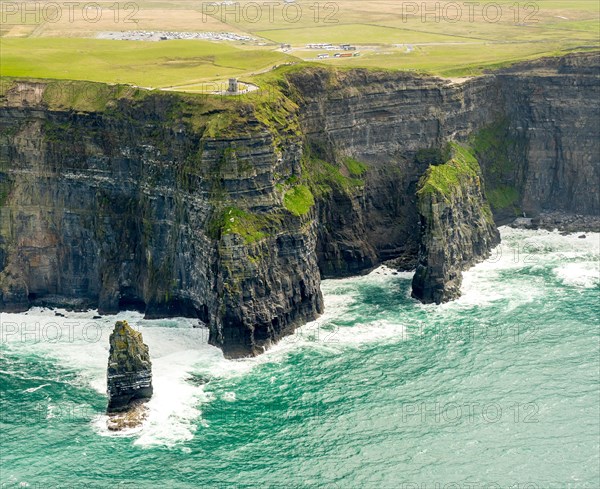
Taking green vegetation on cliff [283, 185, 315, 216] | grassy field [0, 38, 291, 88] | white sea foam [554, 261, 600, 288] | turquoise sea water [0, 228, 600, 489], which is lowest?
turquoise sea water [0, 228, 600, 489]

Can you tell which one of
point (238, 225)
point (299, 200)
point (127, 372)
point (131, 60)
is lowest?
point (127, 372)

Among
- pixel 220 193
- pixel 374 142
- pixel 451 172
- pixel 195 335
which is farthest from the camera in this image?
pixel 374 142

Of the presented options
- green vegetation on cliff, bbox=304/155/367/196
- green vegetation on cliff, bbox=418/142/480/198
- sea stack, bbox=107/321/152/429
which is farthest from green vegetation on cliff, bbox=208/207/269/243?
green vegetation on cliff, bbox=418/142/480/198

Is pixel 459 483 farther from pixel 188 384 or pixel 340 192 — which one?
pixel 340 192

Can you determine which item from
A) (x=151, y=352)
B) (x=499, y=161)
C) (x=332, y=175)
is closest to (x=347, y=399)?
(x=151, y=352)

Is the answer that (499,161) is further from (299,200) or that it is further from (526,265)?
(299,200)

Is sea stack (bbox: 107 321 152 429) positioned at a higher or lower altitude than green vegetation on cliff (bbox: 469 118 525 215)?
lower

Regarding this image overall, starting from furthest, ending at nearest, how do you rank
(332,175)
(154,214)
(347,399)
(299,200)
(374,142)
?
(374,142)
(332,175)
(299,200)
(154,214)
(347,399)

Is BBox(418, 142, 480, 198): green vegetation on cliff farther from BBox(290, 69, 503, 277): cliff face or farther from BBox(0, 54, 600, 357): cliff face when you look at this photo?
BBox(290, 69, 503, 277): cliff face

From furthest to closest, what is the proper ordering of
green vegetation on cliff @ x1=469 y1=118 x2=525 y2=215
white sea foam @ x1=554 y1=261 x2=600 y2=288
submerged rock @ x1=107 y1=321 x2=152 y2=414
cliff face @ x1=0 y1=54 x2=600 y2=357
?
green vegetation on cliff @ x1=469 y1=118 x2=525 y2=215 < white sea foam @ x1=554 y1=261 x2=600 y2=288 < cliff face @ x1=0 y1=54 x2=600 y2=357 < submerged rock @ x1=107 y1=321 x2=152 y2=414
